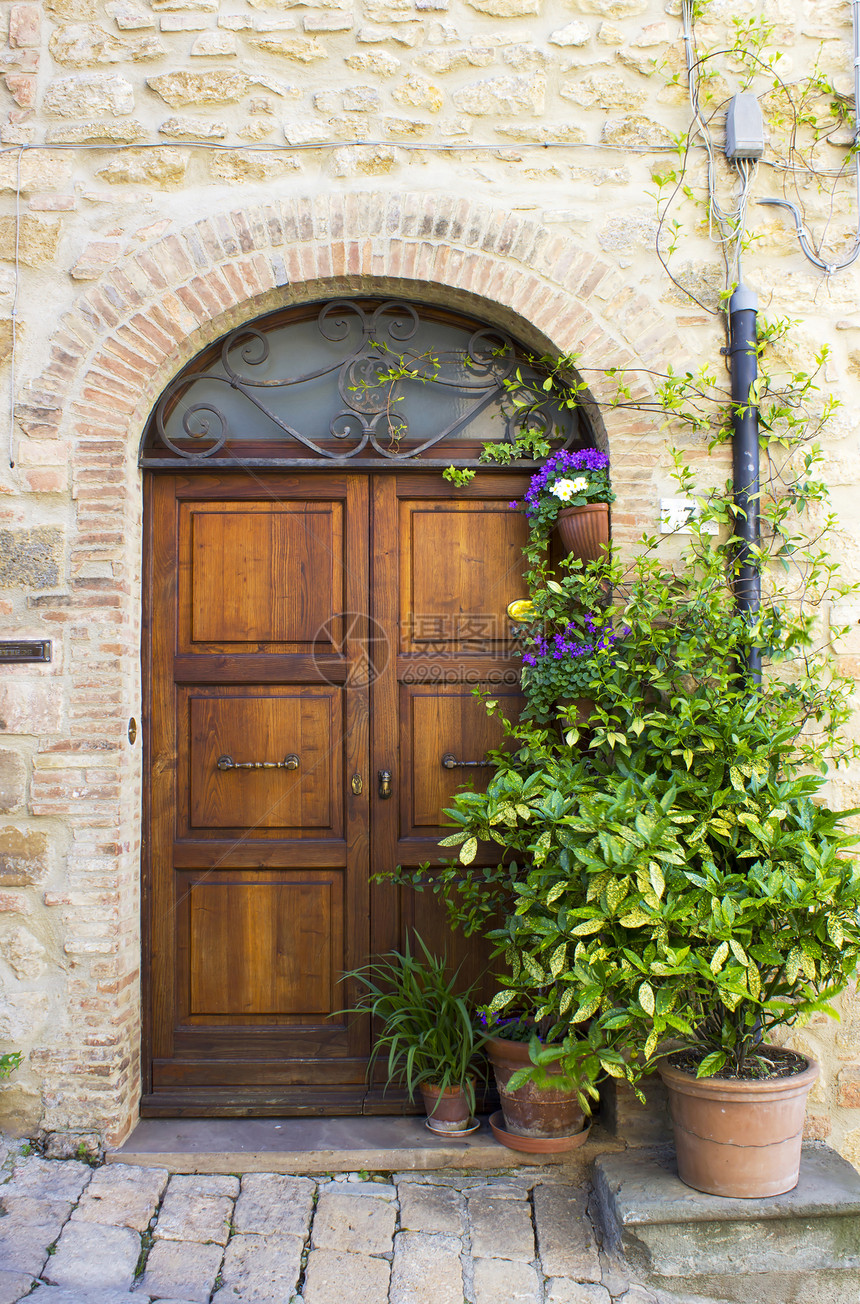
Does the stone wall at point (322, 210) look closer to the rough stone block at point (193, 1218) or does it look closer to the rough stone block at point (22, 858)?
the rough stone block at point (22, 858)

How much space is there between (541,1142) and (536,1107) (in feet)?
0.35

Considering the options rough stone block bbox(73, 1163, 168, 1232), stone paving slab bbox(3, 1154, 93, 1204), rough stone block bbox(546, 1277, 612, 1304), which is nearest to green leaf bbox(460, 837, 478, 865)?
rough stone block bbox(546, 1277, 612, 1304)

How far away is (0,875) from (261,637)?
1.23m

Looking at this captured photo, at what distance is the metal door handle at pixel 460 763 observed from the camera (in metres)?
3.12

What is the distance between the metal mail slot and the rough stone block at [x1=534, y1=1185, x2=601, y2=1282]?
8.03ft

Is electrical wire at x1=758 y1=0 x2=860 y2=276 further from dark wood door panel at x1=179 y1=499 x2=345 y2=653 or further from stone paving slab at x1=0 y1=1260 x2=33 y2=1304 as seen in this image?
stone paving slab at x1=0 y1=1260 x2=33 y2=1304

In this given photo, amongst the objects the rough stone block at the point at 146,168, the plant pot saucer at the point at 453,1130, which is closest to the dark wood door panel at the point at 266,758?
the plant pot saucer at the point at 453,1130

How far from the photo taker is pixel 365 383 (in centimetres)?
316

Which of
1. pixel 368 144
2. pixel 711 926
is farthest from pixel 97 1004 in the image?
pixel 368 144

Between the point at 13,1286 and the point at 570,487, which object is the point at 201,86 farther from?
the point at 13,1286

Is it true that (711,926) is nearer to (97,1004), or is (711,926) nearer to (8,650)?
(97,1004)

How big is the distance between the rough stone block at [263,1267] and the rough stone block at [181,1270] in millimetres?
30

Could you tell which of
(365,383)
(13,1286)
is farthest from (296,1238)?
(365,383)

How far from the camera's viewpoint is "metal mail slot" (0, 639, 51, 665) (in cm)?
290
